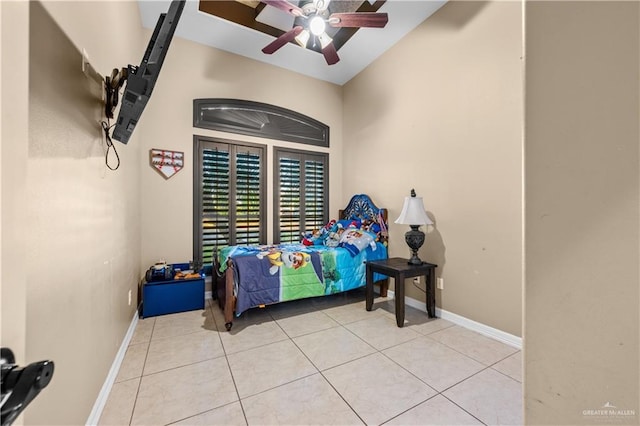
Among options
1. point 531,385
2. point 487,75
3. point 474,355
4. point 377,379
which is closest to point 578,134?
point 531,385

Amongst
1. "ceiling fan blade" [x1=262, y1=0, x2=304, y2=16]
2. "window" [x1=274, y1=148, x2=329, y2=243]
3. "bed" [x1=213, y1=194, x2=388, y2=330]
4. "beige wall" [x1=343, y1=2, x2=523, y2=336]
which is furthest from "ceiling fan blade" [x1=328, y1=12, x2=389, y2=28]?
"bed" [x1=213, y1=194, x2=388, y2=330]

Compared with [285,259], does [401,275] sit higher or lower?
lower

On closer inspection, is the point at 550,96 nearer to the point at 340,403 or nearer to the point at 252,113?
the point at 340,403

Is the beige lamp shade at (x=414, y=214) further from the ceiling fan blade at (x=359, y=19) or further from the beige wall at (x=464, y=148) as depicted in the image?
the ceiling fan blade at (x=359, y=19)

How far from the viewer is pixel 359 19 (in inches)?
97.1

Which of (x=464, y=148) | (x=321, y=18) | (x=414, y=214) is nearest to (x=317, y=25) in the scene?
(x=321, y=18)

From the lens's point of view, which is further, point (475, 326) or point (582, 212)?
point (475, 326)

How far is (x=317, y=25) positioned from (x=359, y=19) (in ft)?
1.32

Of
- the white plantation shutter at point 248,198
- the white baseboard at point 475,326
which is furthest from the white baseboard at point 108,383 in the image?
the white baseboard at point 475,326

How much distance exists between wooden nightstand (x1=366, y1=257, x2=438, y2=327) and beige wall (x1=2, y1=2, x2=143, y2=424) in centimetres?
233

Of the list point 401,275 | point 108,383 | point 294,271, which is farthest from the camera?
point 294,271

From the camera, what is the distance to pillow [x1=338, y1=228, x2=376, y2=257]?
324 cm

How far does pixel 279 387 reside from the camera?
1.73 meters

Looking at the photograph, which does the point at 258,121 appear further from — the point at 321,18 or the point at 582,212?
the point at 582,212
